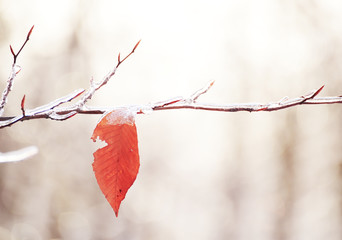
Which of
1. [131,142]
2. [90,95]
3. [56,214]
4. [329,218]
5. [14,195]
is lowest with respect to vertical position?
[329,218]

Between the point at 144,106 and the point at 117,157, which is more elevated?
the point at 144,106

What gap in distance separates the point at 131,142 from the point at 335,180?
7.91 m

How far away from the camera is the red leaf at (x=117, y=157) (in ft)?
3.14

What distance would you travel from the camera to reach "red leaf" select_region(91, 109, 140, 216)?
37.7 inches

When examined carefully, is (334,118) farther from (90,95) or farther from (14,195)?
(90,95)

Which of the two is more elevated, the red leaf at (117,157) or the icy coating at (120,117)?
the icy coating at (120,117)

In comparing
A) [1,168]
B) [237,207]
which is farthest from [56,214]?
[237,207]

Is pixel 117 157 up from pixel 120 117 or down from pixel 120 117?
down

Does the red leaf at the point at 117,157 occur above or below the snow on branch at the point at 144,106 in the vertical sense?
below

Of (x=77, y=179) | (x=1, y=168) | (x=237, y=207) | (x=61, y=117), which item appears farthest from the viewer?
(x=237, y=207)

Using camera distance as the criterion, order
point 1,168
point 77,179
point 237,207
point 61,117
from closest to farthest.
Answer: point 61,117, point 1,168, point 77,179, point 237,207

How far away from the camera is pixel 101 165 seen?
968 mm

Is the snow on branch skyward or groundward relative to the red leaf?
skyward

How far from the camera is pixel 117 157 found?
38.3 inches
